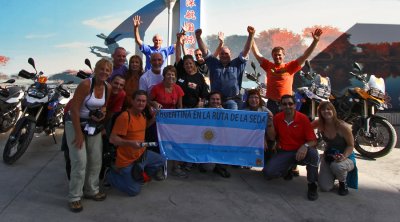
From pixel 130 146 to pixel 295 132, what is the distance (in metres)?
1.84

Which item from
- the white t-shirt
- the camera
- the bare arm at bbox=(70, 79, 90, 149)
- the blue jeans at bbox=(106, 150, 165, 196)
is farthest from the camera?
the white t-shirt

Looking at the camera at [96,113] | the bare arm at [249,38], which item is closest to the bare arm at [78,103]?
the camera at [96,113]

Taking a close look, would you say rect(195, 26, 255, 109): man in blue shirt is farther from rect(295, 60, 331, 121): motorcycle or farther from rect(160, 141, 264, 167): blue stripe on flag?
rect(295, 60, 331, 121): motorcycle

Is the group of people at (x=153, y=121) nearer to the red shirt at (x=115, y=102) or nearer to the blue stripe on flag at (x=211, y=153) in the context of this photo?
the red shirt at (x=115, y=102)

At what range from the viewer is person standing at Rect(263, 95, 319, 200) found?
3.64 m

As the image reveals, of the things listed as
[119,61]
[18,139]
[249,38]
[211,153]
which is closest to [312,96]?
[249,38]

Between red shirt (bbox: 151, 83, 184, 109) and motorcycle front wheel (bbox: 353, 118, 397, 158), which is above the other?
red shirt (bbox: 151, 83, 184, 109)

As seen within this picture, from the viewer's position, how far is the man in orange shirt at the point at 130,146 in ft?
10.9

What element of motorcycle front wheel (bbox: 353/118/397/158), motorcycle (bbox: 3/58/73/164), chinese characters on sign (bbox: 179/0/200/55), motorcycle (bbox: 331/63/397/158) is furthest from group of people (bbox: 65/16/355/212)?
chinese characters on sign (bbox: 179/0/200/55)

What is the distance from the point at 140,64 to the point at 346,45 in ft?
22.8

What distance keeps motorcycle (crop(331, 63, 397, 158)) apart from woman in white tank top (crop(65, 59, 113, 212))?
3.90 meters

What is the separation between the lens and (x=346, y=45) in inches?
361

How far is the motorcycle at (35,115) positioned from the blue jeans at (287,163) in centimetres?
305

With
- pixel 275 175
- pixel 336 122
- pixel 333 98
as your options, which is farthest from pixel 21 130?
pixel 333 98
